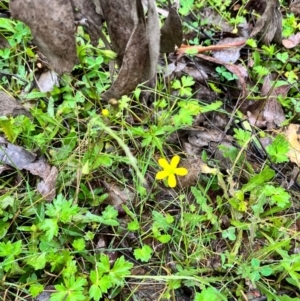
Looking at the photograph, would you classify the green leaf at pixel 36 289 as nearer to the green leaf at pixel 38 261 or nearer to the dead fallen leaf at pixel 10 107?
the green leaf at pixel 38 261

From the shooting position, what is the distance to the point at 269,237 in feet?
4.77

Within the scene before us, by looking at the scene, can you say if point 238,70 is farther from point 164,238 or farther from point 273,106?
point 164,238

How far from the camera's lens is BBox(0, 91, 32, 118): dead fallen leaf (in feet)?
5.35

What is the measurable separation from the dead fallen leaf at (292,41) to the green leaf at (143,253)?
1.20m

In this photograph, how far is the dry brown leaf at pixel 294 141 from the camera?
5.47 ft

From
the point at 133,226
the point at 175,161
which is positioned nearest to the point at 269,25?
the point at 175,161

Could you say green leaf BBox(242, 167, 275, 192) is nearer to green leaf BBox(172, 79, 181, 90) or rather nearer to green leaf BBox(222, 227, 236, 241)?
green leaf BBox(222, 227, 236, 241)

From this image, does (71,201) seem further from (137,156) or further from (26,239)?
(137,156)

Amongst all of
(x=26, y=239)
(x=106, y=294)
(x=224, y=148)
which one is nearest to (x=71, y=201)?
(x=26, y=239)

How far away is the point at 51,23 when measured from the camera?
1.02 m

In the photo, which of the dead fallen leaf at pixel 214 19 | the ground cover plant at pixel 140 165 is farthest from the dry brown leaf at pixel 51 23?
the dead fallen leaf at pixel 214 19

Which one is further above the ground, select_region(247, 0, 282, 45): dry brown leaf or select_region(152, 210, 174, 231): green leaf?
select_region(247, 0, 282, 45): dry brown leaf

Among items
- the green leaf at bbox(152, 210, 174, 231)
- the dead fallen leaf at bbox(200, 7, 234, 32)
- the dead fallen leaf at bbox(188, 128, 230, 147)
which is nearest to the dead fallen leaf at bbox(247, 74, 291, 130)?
the dead fallen leaf at bbox(188, 128, 230, 147)

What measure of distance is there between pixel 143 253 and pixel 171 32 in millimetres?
647
